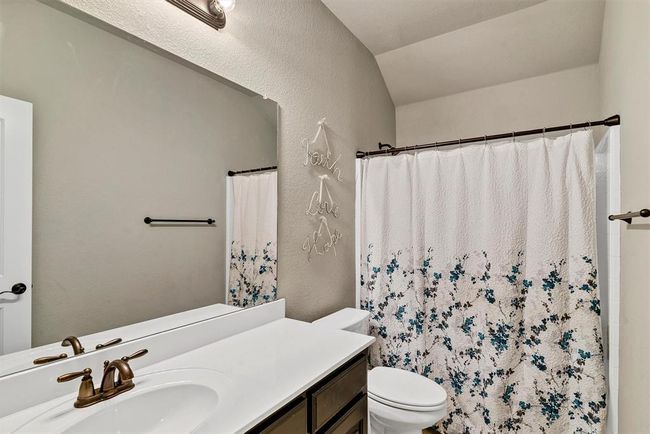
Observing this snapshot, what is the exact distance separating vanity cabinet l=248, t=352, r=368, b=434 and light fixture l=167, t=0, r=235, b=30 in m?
1.39

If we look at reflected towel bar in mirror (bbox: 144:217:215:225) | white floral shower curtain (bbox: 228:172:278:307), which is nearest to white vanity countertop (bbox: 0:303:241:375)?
white floral shower curtain (bbox: 228:172:278:307)

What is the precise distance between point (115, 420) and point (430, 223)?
1.83 meters

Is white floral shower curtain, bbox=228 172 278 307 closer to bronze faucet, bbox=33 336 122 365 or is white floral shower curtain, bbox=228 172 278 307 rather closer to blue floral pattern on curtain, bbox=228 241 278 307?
blue floral pattern on curtain, bbox=228 241 278 307

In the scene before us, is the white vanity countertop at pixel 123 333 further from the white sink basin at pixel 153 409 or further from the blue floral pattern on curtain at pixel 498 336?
the blue floral pattern on curtain at pixel 498 336

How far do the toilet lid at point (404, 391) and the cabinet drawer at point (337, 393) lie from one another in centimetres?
44

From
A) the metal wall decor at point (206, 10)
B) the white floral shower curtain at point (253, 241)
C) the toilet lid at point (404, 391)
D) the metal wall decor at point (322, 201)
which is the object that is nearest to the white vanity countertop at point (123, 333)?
the white floral shower curtain at point (253, 241)

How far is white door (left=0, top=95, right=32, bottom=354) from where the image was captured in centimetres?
79

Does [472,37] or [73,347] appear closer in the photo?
[73,347]

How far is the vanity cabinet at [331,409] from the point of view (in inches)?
35.3

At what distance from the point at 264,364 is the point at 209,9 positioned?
1.34 meters

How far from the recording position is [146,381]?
951 mm

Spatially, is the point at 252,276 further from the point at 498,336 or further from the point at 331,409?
the point at 498,336

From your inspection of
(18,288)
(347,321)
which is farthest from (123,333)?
(347,321)

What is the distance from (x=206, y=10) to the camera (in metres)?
1.26
